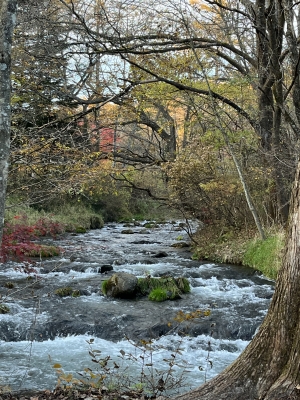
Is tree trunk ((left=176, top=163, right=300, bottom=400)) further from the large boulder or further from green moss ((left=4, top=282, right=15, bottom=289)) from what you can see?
green moss ((left=4, top=282, right=15, bottom=289))

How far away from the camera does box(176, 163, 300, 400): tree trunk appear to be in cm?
305

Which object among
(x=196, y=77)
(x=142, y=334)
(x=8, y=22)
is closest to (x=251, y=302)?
(x=142, y=334)

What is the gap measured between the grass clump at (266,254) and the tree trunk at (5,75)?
8.81 m

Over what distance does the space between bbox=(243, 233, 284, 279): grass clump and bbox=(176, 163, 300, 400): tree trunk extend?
8132 millimetres

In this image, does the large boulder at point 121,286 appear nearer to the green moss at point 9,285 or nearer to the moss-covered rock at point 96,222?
the green moss at point 9,285

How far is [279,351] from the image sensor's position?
10.3 ft

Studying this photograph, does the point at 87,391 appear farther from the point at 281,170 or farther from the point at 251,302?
the point at 281,170

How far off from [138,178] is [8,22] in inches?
903

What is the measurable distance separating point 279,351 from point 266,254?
9394mm

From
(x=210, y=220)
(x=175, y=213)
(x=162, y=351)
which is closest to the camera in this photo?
(x=162, y=351)

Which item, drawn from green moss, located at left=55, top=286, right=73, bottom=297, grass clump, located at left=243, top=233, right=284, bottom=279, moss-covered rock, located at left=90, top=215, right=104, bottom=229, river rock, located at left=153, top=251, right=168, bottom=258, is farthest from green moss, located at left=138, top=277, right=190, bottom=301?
moss-covered rock, located at left=90, top=215, right=104, bottom=229

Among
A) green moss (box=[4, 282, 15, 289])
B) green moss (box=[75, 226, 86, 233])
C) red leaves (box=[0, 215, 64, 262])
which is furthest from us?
green moss (box=[75, 226, 86, 233])

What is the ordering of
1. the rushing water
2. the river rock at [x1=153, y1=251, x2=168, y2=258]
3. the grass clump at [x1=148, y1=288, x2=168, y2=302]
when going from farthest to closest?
the river rock at [x1=153, y1=251, x2=168, y2=258] → the grass clump at [x1=148, y1=288, x2=168, y2=302] → the rushing water

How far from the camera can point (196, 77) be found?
42.8ft
